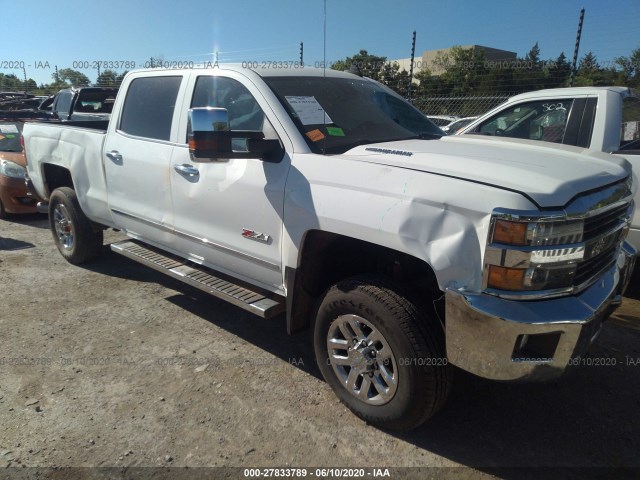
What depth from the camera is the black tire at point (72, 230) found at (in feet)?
17.6

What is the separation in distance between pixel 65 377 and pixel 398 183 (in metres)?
2.63

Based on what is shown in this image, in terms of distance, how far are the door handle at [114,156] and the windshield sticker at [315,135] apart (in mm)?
2142

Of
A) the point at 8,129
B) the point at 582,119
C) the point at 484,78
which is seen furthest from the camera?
the point at 484,78

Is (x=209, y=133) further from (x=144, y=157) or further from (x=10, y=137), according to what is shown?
(x=10, y=137)

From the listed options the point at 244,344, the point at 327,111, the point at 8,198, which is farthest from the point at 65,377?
the point at 8,198

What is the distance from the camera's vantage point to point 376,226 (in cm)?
255

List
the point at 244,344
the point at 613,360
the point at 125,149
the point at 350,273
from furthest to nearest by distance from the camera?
the point at 125,149 → the point at 244,344 → the point at 613,360 → the point at 350,273

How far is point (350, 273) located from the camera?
3.19 meters

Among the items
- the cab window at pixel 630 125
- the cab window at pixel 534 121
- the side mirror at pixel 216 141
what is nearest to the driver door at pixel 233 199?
the side mirror at pixel 216 141

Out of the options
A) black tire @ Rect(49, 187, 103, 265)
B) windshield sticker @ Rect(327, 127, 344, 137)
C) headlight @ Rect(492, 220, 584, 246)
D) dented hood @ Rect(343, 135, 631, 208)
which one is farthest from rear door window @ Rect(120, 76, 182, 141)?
headlight @ Rect(492, 220, 584, 246)

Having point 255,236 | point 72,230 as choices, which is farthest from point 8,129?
point 255,236

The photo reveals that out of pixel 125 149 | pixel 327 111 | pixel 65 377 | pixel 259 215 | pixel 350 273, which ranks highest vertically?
pixel 327 111

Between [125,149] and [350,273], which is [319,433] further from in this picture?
[125,149]

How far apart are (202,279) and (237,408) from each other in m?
1.08
